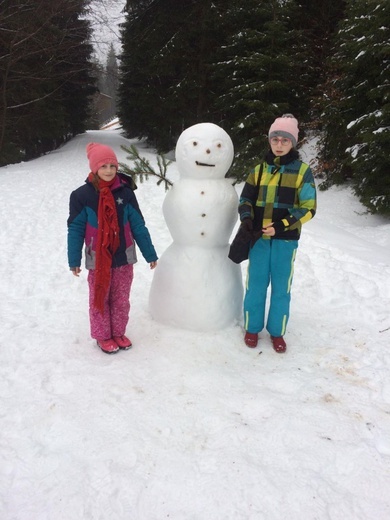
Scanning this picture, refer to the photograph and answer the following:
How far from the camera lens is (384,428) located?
2.38 metres

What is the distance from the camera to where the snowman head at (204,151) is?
3113 millimetres

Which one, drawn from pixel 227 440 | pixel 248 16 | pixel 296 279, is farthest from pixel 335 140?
pixel 227 440

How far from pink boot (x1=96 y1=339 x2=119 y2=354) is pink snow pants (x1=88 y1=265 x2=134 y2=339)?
0.04 m

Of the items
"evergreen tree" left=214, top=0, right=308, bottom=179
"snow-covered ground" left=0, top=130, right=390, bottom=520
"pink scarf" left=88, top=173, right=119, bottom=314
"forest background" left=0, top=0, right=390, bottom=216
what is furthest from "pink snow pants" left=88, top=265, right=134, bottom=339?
"evergreen tree" left=214, top=0, right=308, bottom=179

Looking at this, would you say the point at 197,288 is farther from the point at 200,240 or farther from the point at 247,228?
the point at 247,228

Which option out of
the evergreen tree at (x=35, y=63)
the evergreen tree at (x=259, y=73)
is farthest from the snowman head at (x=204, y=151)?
the evergreen tree at (x=35, y=63)

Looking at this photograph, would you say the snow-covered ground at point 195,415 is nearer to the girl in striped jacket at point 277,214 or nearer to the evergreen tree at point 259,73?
the girl in striped jacket at point 277,214

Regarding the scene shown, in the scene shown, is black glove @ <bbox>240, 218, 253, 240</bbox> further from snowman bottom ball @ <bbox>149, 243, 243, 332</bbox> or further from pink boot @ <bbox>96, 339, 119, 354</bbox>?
pink boot @ <bbox>96, 339, 119, 354</bbox>

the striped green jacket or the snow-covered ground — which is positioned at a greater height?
the striped green jacket

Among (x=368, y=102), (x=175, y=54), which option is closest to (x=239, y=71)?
(x=368, y=102)

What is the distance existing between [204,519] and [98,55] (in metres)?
18.7

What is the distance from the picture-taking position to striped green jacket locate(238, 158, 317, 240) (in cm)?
285

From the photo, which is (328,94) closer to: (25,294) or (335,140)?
(335,140)

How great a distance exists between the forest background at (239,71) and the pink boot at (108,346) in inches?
122
